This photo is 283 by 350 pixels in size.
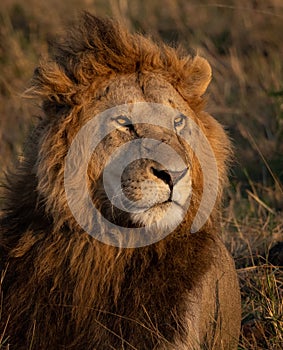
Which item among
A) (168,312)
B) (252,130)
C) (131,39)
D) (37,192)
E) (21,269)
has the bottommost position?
(252,130)

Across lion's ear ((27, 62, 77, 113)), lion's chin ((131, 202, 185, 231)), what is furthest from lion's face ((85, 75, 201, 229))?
lion's ear ((27, 62, 77, 113))

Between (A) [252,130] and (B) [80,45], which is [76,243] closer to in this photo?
(B) [80,45]

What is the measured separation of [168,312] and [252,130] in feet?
16.5

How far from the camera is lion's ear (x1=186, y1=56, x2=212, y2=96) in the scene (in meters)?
4.56

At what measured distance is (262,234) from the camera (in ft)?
20.2

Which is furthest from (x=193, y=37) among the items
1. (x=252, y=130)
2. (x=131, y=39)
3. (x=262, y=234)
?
(x=131, y=39)

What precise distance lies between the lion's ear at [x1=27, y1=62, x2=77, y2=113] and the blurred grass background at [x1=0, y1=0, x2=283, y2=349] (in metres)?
1.08

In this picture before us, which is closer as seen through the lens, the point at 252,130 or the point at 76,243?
the point at 76,243

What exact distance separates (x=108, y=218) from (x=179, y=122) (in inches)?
22.1

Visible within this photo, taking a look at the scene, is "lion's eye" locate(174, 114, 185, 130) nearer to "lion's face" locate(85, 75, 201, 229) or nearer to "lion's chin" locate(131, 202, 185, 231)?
"lion's face" locate(85, 75, 201, 229)

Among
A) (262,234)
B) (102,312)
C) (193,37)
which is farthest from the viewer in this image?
(193,37)

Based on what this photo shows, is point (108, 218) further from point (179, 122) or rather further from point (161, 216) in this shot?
point (179, 122)

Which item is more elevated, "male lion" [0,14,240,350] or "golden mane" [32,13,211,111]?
"golden mane" [32,13,211,111]

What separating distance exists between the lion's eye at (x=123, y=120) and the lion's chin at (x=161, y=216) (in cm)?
45
